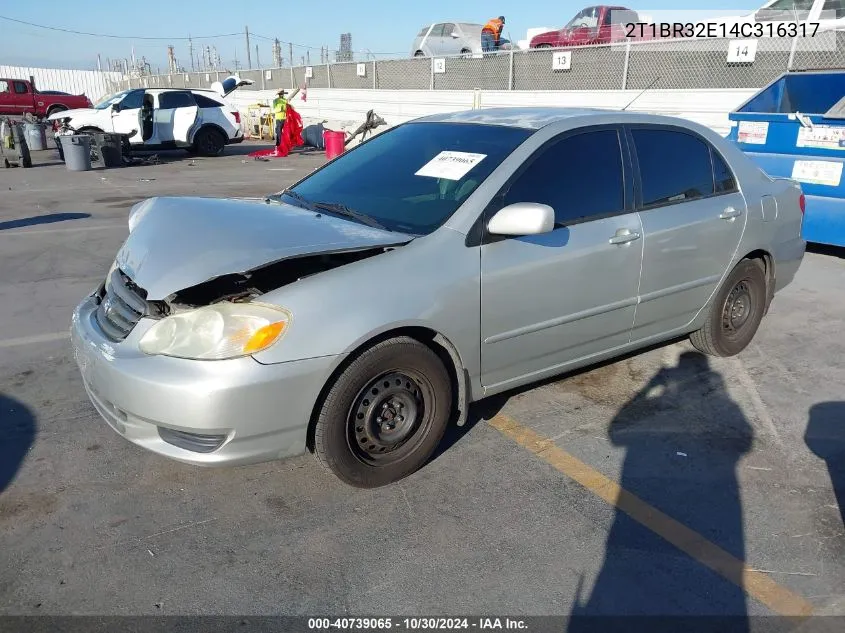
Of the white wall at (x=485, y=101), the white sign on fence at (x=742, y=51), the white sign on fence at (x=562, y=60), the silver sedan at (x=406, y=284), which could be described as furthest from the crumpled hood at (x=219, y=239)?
the white sign on fence at (x=562, y=60)

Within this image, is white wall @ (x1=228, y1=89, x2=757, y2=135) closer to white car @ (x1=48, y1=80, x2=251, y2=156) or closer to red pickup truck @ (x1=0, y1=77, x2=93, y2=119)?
white car @ (x1=48, y1=80, x2=251, y2=156)

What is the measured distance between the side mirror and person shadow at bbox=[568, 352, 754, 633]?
4.20 ft

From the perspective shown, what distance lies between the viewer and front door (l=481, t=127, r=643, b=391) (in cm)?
321

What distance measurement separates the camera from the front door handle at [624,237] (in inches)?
141

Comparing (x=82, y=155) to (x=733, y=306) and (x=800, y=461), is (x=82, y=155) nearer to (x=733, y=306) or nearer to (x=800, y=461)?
(x=733, y=306)

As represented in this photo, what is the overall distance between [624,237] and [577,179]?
0.41 meters

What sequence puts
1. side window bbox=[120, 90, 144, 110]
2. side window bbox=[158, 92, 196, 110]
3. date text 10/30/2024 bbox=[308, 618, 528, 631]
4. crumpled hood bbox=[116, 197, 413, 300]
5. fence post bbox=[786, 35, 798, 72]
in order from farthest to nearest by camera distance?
side window bbox=[158, 92, 196, 110]
side window bbox=[120, 90, 144, 110]
fence post bbox=[786, 35, 798, 72]
crumpled hood bbox=[116, 197, 413, 300]
date text 10/30/2024 bbox=[308, 618, 528, 631]

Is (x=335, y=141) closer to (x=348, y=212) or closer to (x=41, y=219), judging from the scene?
(x=41, y=219)

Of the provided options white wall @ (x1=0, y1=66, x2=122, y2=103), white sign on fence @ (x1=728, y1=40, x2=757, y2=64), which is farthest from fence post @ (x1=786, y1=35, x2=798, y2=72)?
white wall @ (x1=0, y1=66, x2=122, y2=103)

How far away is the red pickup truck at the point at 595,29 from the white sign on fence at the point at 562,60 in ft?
12.0

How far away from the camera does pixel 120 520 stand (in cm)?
281

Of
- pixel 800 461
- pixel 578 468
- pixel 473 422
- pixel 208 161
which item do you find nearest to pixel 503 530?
pixel 578 468

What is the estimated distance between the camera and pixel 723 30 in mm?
14859

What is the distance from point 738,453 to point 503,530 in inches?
57.2
